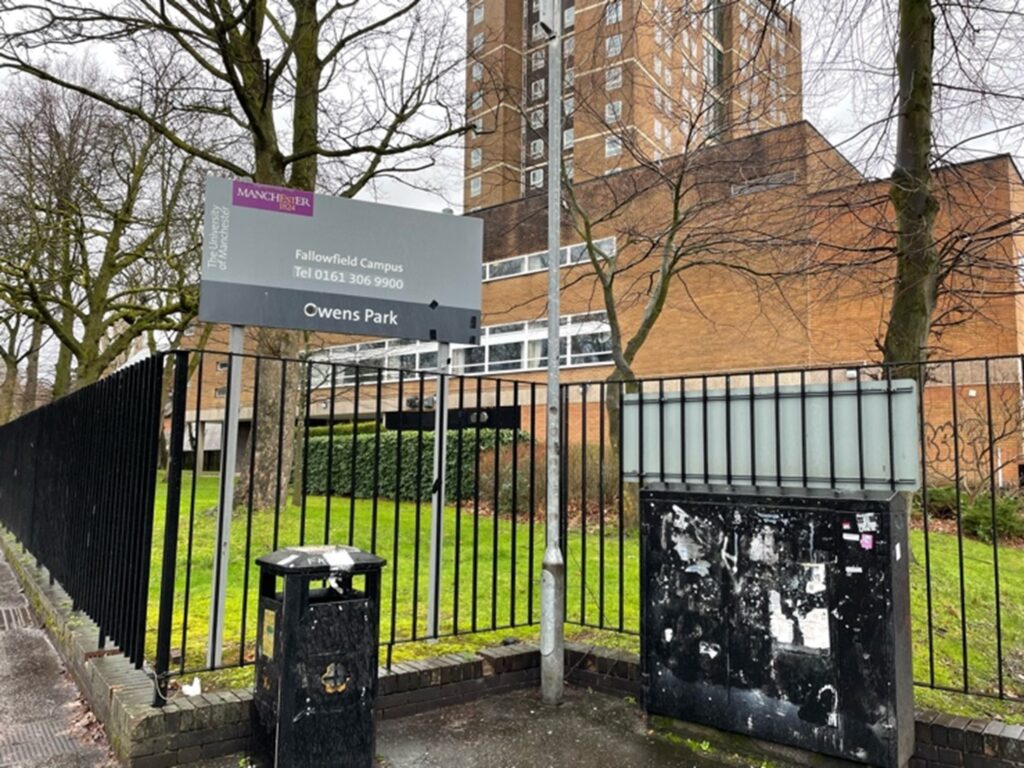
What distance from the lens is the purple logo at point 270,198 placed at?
473 centimetres

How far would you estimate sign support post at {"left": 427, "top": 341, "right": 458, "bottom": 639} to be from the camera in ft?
17.2

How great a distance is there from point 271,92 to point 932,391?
18.6 m

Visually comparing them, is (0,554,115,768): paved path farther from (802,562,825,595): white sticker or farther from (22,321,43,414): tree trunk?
(22,321,43,414): tree trunk

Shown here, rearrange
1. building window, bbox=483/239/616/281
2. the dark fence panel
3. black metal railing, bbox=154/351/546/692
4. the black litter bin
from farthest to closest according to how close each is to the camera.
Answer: building window, bbox=483/239/616/281 → black metal railing, bbox=154/351/546/692 → the dark fence panel → the black litter bin

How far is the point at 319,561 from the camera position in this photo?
141 inches

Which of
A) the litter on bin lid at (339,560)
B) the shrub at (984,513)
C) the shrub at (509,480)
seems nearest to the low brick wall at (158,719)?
the litter on bin lid at (339,560)

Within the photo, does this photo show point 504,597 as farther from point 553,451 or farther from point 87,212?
point 87,212

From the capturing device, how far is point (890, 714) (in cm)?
343

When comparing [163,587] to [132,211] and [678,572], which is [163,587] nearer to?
[678,572]

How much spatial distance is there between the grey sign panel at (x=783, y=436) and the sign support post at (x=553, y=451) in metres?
0.50

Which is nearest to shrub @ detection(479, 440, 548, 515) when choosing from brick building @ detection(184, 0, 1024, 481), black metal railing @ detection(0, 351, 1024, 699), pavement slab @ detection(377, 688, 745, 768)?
black metal railing @ detection(0, 351, 1024, 699)

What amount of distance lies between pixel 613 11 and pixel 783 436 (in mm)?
5505

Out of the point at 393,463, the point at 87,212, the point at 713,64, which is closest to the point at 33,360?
the point at 87,212

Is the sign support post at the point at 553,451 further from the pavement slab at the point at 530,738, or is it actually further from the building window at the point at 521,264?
the building window at the point at 521,264
